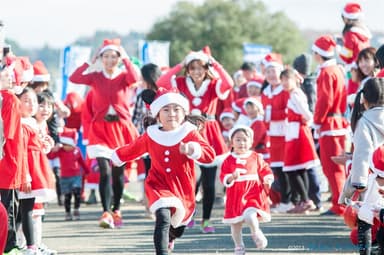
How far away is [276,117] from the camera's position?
15141 mm

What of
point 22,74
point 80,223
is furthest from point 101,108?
point 22,74

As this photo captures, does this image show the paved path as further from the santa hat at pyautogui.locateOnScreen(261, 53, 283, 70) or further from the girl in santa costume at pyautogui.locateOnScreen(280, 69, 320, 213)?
the santa hat at pyautogui.locateOnScreen(261, 53, 283, 70)

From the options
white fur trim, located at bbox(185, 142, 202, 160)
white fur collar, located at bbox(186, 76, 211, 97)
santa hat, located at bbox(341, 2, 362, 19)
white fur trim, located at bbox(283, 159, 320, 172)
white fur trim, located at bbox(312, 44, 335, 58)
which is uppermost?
santa hat, located at bbox(341, 2, 362, 19)

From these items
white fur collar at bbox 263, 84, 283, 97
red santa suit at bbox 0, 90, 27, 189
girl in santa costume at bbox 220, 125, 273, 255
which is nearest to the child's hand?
girl in santa costume at bbox 220, 125, 273, 255

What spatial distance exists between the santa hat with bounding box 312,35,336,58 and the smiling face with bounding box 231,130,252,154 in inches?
145

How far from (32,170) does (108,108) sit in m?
2.80

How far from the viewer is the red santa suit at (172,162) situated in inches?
383

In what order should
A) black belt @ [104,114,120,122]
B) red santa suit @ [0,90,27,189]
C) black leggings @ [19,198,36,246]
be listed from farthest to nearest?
black belt @ [104,114,120,122], black leggings @ [19,198,36,246], red santa suit @ [0,90,27,189]

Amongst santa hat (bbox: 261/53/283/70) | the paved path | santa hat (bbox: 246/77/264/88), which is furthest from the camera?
santa hat (bbox: 246/77/264/88)

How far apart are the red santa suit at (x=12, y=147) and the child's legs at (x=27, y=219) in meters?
0.56

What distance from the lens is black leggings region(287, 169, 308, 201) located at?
1482 cm

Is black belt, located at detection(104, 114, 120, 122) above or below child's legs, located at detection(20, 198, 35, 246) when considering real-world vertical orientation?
A: above

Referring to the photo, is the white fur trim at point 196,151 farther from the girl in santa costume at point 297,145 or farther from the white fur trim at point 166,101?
the girl in santa costume at point 297,145

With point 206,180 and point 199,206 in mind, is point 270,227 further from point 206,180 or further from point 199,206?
point 199,206
